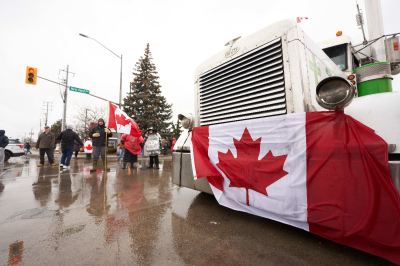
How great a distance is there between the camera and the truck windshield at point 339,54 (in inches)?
151

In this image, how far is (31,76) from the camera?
40.1 ft

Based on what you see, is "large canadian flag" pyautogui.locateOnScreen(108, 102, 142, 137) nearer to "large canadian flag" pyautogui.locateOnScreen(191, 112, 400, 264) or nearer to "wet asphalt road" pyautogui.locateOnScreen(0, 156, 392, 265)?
"wet asphalt road" pyautogui.locateOnScreen(0, 156, 392, 265)

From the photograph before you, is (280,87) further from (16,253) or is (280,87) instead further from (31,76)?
(31,76)

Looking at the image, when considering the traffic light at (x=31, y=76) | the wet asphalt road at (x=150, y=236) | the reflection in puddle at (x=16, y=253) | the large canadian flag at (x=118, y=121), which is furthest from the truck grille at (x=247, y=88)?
the traffic light at (x=31, y=76)

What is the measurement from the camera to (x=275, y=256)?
1.79 m

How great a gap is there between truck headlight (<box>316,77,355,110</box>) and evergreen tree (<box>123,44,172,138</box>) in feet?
67.1

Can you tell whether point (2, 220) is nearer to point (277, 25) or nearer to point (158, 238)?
point (158, 238)

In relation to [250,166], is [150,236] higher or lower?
lower

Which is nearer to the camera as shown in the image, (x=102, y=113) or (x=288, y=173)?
(x=288, y=173)

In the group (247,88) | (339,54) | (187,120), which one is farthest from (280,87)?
(339,54)

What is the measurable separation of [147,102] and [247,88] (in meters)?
20.9

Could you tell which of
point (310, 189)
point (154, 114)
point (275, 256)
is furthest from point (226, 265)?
point (154, 114)

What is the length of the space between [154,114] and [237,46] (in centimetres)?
2013

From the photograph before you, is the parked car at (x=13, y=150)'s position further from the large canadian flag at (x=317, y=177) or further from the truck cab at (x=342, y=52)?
the truck cab at (x=342, y=52)
